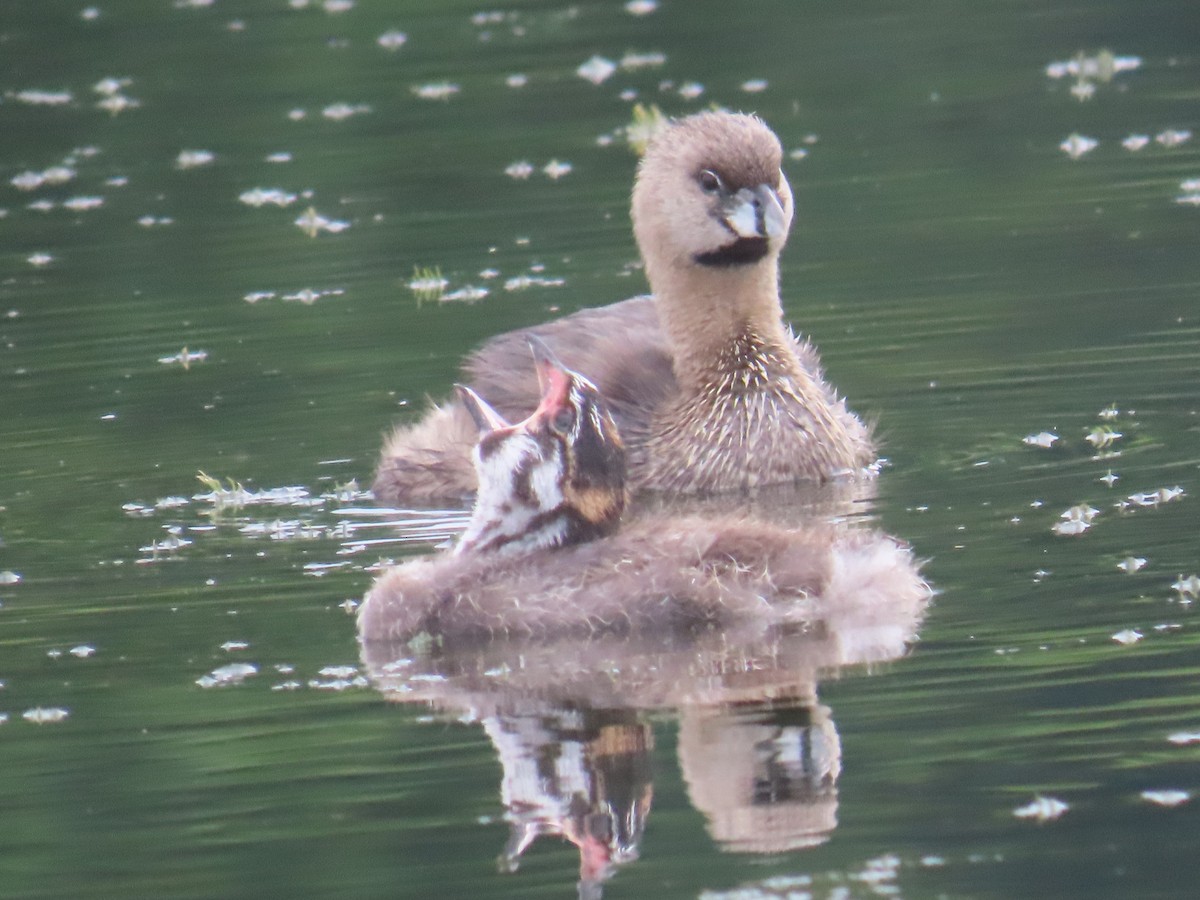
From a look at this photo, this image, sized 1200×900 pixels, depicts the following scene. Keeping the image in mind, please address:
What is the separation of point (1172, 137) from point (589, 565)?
10.4 meters

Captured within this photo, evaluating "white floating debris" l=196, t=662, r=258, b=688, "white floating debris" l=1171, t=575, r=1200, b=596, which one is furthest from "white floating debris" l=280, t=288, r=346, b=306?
"white floating debris" l=1171, t=575, r=1200, b=596

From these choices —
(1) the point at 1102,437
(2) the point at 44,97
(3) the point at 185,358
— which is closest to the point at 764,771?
(1) the point at 1102,437

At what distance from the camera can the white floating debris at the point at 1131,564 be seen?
9.13 m

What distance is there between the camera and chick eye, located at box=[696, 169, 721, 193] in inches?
474

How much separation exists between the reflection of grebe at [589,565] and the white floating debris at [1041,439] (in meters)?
2.17

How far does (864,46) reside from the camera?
23.1 meters

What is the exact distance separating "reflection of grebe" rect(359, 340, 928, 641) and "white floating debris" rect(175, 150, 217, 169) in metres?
12.1

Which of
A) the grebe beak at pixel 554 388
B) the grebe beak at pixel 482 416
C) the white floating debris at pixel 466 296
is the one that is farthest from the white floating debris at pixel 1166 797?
the white floating debris at pixel 466 296

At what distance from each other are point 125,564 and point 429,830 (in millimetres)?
3670

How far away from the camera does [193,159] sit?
2112 cm

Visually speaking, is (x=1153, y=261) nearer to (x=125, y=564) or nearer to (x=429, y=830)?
(x=125, y=564)

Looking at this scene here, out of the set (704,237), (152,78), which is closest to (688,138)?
(704,237)

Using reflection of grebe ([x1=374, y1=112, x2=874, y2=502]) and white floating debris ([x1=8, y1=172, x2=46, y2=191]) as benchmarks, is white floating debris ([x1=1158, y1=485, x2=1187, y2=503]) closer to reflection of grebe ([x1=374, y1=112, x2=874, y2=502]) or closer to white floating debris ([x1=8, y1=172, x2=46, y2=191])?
reflection of grebe ([x1=374, y1=112, x2=874, y2=502])

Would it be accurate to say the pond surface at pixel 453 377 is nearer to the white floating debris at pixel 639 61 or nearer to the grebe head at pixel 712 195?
the white floating debris at pixel 639 61
